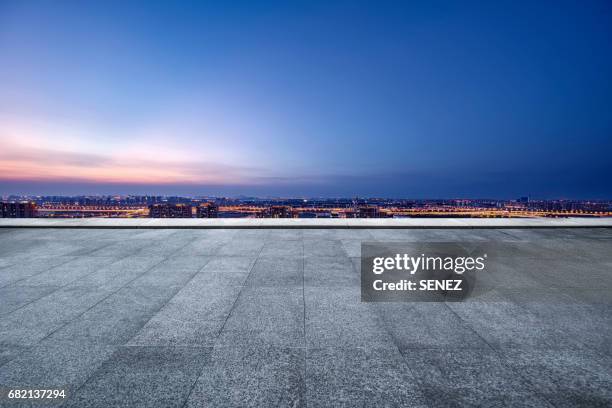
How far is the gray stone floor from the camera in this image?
3.00 meters

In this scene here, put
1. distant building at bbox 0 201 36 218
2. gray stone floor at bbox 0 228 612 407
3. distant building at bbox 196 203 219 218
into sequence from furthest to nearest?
distant building at bbox 196 203 219 218, distant building at bbox 0 201 36 218, gray stone floor at bbox 0 228 612 407

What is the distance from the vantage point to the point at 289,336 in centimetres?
403

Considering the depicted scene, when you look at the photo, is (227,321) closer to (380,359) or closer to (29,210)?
(380,359)

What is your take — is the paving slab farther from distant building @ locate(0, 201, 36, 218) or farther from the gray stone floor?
distant building @ locate(0, 201, 36, 218)

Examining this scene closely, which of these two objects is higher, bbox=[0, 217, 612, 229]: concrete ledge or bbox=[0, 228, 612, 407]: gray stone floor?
bbox=[0, 217, 612, 229]: concrete ledge

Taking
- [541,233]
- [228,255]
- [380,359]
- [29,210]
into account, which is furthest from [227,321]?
[29,210]

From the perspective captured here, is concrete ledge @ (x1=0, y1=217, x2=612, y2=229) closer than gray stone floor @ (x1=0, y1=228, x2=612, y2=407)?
No

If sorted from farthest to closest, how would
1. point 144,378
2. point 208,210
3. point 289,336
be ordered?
point 208,210 < point 289,336 < point 144,378

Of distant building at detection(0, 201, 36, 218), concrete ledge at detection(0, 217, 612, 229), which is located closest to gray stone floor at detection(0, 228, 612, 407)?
concrete ledge at detection(0, 217, 612, 229)

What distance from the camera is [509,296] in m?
5.41

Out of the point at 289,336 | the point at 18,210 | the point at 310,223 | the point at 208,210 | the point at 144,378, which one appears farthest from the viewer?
the point at 208,210

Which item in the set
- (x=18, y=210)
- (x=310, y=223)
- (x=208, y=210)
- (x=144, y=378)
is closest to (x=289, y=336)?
(x=144, y=378)

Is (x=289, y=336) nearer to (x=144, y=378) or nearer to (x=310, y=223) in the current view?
(x=144, y=378)

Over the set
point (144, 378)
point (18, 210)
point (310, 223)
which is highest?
point (18, 210)
